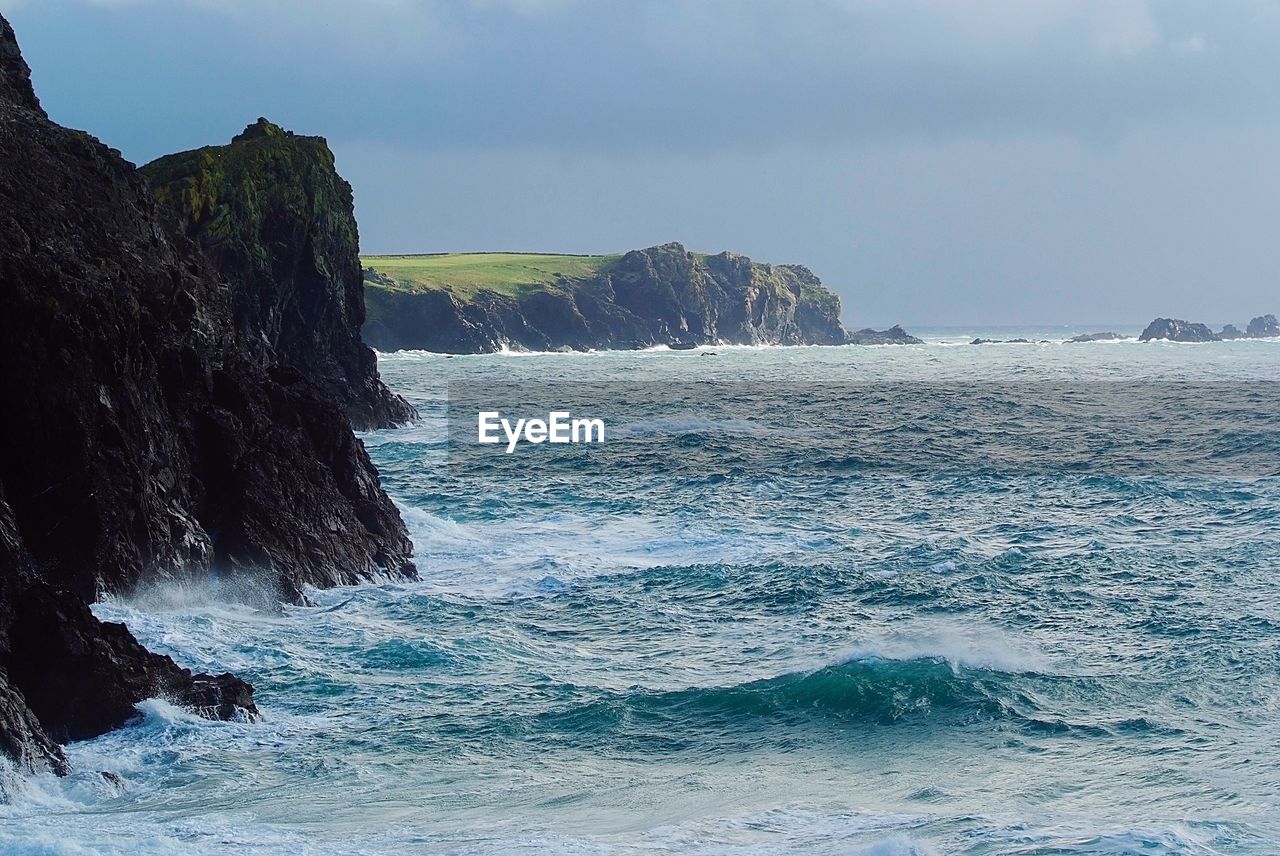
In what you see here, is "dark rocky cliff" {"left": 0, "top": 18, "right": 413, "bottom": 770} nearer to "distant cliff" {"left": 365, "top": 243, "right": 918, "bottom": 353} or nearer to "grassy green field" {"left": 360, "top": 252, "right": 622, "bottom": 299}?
"distant cliff" {"left": 365, "top": 243, "right": 918, "bottom": 353}

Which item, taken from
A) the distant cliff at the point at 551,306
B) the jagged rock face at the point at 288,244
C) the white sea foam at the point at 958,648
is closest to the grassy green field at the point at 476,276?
the distant cliff at the point at 551,306

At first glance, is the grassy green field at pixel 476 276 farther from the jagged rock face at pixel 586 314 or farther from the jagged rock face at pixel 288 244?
the jagged rock face at pixel 288 244

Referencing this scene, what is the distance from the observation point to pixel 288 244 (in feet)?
180

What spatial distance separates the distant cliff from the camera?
15750cm

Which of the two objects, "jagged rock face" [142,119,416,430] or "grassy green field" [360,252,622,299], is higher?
"grassy green field" [360,252,622,299]

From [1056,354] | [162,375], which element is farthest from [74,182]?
[1056,354]

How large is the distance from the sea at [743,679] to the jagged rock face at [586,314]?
111138 millimetres

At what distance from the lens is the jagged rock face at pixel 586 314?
516 ft

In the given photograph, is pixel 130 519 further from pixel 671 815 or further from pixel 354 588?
pixel 671 815

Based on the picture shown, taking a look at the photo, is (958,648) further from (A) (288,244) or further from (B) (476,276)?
(B) (476,276)

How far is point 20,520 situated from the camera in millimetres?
21703

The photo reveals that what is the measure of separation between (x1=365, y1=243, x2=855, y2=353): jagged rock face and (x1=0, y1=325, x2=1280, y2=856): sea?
111138 mm

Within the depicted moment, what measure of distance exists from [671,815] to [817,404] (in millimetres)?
64299

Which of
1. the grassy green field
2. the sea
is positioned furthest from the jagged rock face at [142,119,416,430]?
the grassy green field
